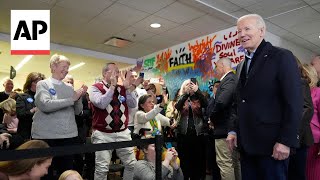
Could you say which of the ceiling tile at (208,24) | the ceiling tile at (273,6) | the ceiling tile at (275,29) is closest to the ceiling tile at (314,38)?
the ceiling tile at (275,29)

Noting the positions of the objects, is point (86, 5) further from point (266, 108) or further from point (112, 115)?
point (266, 108)

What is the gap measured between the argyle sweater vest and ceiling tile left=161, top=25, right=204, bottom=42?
326 cm

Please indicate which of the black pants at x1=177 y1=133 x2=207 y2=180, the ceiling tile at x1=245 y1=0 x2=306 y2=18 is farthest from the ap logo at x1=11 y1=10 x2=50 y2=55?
the ceiling tile at x1=245 y1=0 x2=306 y2=18

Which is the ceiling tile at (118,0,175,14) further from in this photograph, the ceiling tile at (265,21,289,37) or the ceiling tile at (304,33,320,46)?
the ceiling tile at (304,33,320,46)

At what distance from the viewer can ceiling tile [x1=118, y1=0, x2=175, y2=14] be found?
14.5 ft

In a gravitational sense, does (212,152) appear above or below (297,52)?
below

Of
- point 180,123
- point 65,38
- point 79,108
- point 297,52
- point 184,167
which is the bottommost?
point 184,167

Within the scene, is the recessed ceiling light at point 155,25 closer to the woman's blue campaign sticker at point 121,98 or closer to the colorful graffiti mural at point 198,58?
the colorful graffiti mural at point 198,58

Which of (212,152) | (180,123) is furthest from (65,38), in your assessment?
(212,152)

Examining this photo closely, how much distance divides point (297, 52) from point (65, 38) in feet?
18.7

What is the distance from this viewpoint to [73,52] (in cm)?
747

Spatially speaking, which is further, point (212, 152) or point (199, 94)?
point (212, 152)

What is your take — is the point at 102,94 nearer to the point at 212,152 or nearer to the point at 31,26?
the point at 212,152

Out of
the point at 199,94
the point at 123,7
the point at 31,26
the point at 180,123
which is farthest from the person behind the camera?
the point at 123,7
